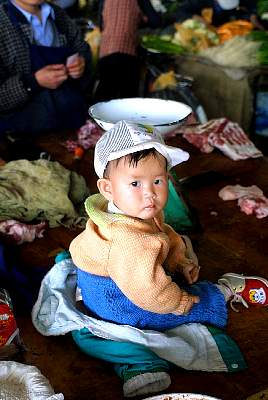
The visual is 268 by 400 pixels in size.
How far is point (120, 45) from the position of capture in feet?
14.4

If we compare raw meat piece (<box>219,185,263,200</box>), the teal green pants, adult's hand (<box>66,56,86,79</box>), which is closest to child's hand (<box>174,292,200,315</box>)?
the teal green pants

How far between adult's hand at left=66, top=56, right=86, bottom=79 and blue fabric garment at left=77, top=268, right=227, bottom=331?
1754 millimetres

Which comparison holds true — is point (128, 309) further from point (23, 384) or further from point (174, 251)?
point (23, 384)

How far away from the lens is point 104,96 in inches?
181

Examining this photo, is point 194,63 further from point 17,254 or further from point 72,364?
point 72,364

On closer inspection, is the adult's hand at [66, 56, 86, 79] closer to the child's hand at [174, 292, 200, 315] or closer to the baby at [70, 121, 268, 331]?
the baby at [70, 121, 268, 331]

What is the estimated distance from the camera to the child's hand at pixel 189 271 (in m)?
1.70

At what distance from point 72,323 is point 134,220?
363 millimetres

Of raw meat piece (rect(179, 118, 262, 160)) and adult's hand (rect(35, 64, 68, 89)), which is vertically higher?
adult's hand (rect(35, 64, 68, 89))

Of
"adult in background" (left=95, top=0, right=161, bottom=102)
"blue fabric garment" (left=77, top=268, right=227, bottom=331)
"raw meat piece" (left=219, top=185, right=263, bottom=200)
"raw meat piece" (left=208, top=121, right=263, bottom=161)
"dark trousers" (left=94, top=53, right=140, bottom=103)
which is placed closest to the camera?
"blue fabric garment" (left=77, top=268, right=227, bottom=331)

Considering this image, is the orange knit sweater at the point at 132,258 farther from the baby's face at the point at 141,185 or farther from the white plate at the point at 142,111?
the white plate at the point at 142,111

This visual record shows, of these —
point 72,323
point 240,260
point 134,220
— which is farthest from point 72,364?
point 240,260

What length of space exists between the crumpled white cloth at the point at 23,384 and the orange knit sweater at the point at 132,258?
1.16 ft

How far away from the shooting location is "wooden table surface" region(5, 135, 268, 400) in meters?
1.45
